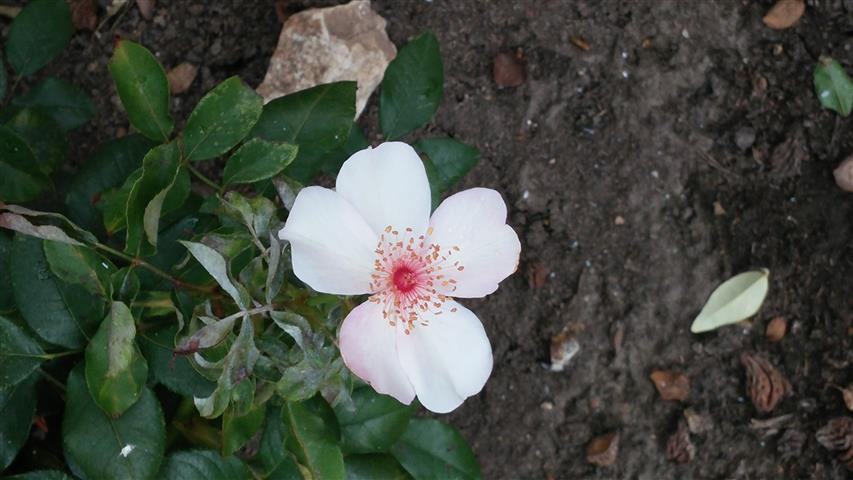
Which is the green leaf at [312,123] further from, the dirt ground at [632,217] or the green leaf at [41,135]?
the dirt ground at [632,217]

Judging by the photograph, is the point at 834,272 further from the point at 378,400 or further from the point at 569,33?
the point at 378,400

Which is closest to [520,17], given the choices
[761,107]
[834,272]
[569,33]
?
[569,33]

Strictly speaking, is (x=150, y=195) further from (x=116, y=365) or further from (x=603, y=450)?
(x=603, y=450)

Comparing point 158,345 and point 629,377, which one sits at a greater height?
point 158,345

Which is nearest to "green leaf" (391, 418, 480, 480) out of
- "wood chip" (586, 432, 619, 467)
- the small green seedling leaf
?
"wood chip" (586, 432, 619, 467)

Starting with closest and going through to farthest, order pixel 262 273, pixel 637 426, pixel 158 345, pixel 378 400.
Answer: pixel 262 273 → pixel 158 345 → pixel 378 400 → pixel 637 426

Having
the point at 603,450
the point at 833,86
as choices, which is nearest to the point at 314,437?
the point at 603,450

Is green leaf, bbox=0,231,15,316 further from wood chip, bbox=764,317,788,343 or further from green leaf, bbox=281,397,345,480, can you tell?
wood chip, bbox=764,317,788,343
